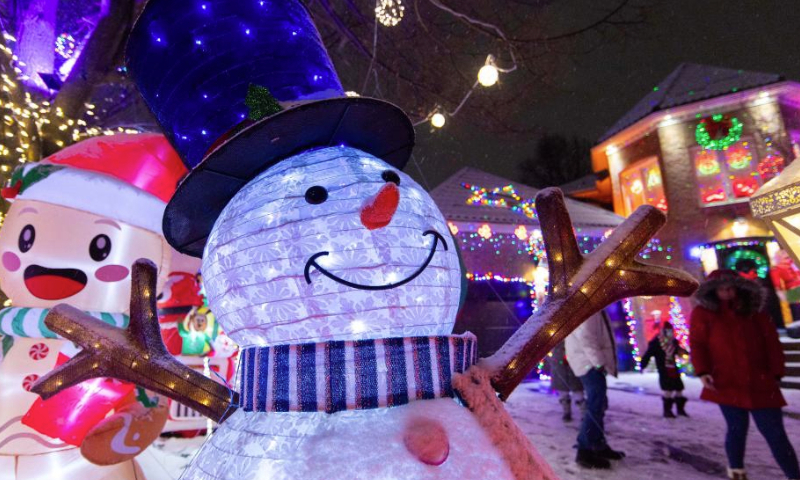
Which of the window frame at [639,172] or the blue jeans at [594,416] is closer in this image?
the blue jeans at [594,416]

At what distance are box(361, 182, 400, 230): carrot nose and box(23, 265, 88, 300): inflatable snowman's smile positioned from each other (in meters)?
1.91

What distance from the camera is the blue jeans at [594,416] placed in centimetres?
422

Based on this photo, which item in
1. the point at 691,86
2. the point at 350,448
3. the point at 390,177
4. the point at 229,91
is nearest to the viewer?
the point at 350,448

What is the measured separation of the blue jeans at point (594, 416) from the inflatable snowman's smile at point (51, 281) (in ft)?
13.5

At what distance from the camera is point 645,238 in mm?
1312

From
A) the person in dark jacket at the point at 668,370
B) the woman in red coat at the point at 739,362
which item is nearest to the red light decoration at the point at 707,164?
the person in dark jacket at the point at 668,370

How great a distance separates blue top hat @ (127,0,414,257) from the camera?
141cm

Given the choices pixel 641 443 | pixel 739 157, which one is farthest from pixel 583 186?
pixel 641 443

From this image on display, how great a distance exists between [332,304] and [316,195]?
0.95ft

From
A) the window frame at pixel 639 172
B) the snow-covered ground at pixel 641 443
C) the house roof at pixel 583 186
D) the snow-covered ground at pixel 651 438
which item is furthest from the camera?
the house roof at pixel 583 186

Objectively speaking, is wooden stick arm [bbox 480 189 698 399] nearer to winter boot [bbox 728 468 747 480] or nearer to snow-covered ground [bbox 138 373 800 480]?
snow-covered ground [bbox 138 373 800 480]

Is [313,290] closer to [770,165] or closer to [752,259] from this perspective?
[752,259]

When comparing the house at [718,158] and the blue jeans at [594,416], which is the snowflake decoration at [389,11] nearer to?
the blue jeans at [594,416]

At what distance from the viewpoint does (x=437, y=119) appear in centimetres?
739
